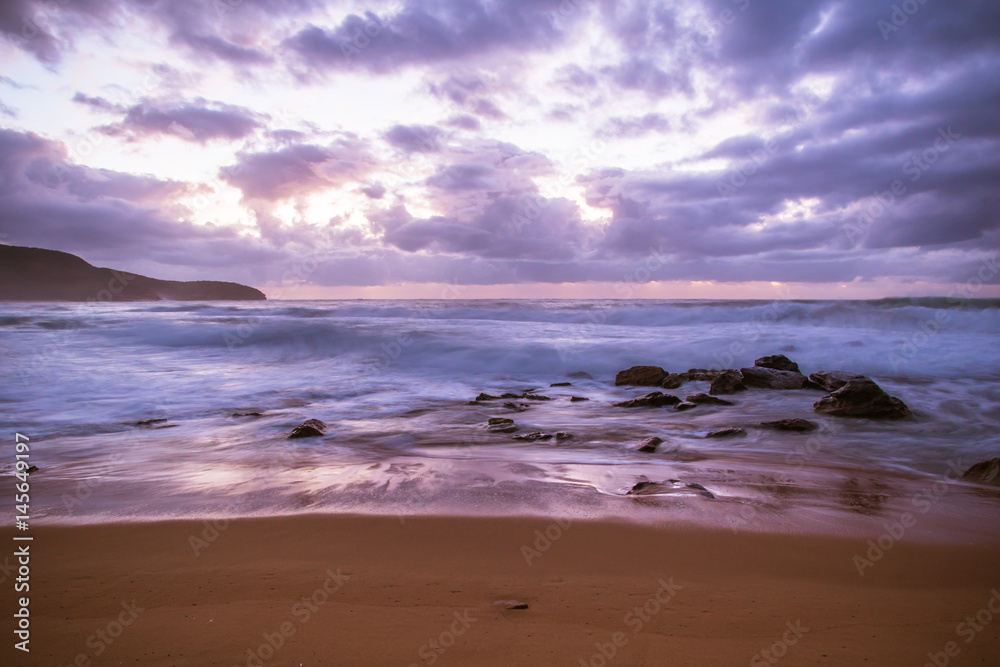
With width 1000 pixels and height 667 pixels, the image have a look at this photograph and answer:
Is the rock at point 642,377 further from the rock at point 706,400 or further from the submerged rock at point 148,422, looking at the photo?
the submerged rock at point 148,422

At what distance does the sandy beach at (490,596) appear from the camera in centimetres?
221

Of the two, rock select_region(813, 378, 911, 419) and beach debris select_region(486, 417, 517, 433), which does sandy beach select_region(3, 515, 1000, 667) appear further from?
rock select_region(813, 378, 911, 419)

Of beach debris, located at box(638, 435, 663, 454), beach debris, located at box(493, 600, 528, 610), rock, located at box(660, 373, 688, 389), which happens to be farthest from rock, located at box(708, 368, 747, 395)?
beach debris, located at box(493, 600, 528, 610)

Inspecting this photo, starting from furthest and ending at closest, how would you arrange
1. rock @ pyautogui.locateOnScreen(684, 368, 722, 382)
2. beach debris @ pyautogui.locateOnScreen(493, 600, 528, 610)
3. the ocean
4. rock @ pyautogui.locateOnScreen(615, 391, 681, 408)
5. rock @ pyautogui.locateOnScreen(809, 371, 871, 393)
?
rock @ pyautogui.locateOnScreen(684, 368, 722, 382) → rock @ pyautogui.locateOnScreen(809, 371, 871, 393) → rock @ pyautogui.locateOnScreen(615, 391, 681, 408) → the ocean → beach debris @ pyautogui.locateOnScreen(493, 600, 528, 610)

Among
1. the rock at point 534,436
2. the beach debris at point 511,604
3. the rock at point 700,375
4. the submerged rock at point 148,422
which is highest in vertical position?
the rock at point 700,375

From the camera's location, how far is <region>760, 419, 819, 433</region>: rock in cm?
712

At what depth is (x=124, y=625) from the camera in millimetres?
2393

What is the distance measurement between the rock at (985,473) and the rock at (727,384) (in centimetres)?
478

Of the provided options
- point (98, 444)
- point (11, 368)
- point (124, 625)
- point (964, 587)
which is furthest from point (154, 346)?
point (964, 587)

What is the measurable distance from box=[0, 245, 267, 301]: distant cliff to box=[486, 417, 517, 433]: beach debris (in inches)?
4570

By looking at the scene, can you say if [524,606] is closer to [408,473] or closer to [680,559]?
[680,559]

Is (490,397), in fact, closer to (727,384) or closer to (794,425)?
(727,384)

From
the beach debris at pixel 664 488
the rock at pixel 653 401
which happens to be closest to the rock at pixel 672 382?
the rock at pixel 653 401

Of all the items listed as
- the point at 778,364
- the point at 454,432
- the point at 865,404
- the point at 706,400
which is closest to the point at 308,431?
the point at 454,432
